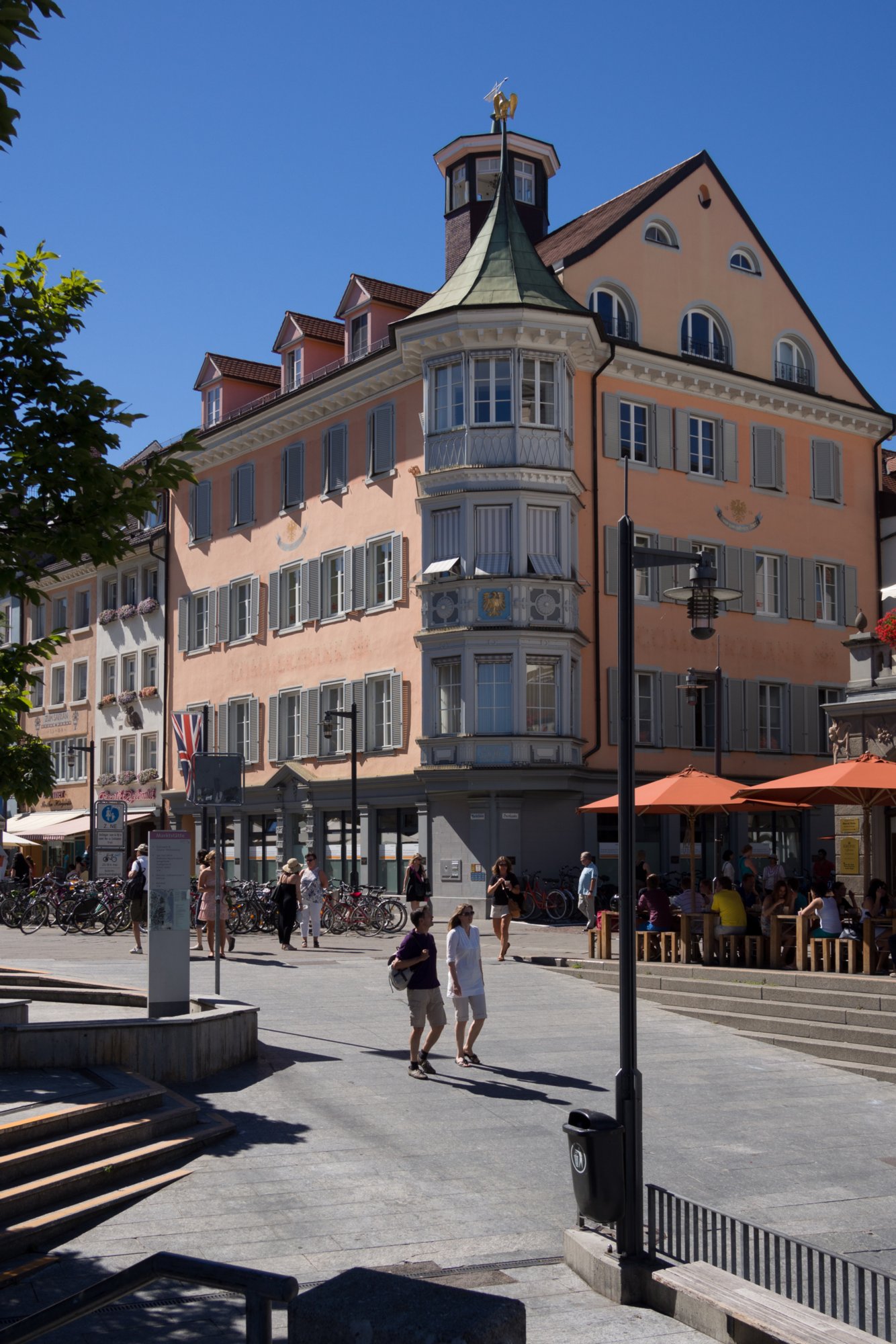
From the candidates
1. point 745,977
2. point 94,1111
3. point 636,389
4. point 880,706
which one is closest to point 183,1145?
point 94,1111

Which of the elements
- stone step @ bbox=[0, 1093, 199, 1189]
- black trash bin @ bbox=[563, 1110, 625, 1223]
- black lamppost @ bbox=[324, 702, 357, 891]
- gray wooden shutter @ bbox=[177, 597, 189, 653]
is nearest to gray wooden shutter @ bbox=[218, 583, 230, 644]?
gray wooden shutter @ bbox=[177, 597, 189, 653]

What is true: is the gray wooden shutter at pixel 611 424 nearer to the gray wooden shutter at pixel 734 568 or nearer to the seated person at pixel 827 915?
the gray wooden shutter at pixel 734 568

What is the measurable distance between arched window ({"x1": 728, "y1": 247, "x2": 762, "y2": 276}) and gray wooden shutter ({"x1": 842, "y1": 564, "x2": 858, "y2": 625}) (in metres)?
8.89

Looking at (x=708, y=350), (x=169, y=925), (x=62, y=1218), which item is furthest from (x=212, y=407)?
(x=62, y=1218)

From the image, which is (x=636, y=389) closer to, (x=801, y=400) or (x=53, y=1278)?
(x=801, y=400)

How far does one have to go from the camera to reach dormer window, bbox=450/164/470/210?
43.5 metres

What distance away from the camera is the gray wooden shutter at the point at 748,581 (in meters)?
41.7

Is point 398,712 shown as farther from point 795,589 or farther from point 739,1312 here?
point 739,1312

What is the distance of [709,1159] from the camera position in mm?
11023

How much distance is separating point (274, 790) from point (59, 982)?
26459 millimetres

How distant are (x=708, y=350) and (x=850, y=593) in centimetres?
819

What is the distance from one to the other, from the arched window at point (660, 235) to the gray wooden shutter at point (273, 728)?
16.7 metres

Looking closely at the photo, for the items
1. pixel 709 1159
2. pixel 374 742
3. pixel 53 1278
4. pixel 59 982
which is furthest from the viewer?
pixel 374 742

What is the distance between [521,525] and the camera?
36.2m
